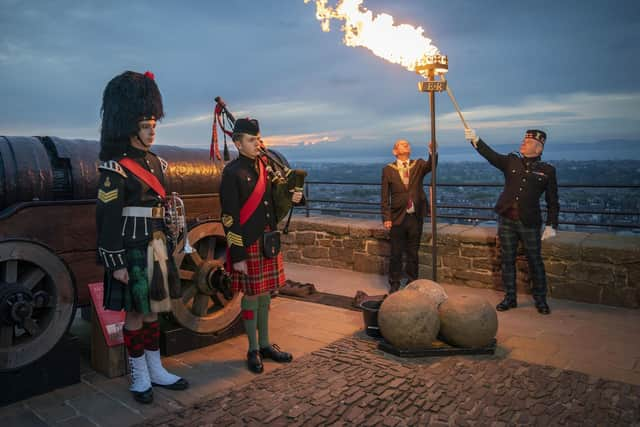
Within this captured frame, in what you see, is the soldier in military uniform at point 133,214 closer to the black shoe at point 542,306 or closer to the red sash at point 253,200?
the red sash at point 253,200

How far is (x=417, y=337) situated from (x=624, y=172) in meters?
4.60

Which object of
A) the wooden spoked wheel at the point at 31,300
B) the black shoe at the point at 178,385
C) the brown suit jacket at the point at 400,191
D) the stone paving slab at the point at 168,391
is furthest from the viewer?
the brown suit jacket at the point at 400,191

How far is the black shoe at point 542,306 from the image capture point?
5.54 metres

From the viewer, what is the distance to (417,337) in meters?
4.28

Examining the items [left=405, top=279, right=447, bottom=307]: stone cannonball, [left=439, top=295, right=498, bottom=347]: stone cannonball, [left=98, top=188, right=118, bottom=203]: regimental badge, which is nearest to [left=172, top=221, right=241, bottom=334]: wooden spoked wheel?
[left=98, top=188, right=118, bottom=203]: regimental badge

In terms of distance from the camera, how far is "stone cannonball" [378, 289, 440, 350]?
14.0 ft

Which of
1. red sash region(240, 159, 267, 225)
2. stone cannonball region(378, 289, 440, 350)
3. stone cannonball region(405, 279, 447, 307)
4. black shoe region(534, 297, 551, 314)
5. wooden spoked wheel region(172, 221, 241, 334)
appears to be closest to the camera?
red sash region(240, 159, 267, 225)

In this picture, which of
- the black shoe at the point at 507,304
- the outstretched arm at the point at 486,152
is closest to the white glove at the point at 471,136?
the outstretched arm at the point at 486,152

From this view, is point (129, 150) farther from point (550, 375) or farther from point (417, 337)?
point (550, 375)

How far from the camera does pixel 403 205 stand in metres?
6.29

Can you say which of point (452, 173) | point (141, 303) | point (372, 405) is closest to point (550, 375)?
point (372, 405)

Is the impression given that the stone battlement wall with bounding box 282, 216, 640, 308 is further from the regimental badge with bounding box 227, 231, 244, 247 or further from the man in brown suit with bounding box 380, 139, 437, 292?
the regimental badge with bounding box 227, 231, 244, 247

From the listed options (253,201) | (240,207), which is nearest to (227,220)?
(240,207)

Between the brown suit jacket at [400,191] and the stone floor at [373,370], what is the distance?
137 centimetres
